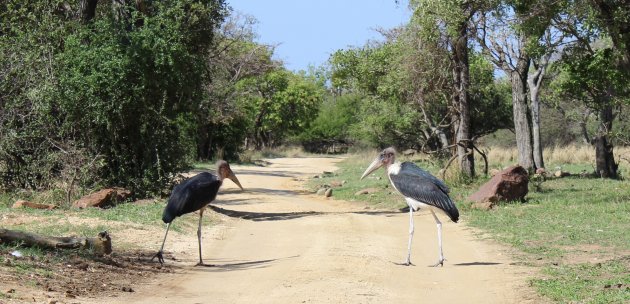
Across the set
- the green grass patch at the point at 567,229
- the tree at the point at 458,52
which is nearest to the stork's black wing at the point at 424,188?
the green grass patch at the point at 567,229

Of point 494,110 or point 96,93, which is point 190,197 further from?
point 494,110

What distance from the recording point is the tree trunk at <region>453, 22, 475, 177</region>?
26.0 meters

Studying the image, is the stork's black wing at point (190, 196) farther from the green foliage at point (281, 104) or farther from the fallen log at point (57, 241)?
the green foliage at point (281, 104)

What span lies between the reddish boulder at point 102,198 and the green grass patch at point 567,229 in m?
7.53

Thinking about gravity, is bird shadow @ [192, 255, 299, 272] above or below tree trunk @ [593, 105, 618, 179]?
below

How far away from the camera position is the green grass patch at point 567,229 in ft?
33.6

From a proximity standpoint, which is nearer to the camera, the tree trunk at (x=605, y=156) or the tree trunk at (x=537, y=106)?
the tree trunk at (x=605, y=156)

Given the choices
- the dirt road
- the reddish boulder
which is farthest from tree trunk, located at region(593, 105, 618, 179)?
the reddish boulder

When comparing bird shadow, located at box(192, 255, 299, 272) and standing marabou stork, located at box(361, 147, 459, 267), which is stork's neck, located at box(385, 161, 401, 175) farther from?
bird shadow, located at box(192, 255, 299, 272)

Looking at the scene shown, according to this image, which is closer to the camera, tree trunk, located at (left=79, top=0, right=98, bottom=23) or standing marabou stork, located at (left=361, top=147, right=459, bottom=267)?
standing marabou stork, located at (left=361, top=147, right=459, bottom=267)

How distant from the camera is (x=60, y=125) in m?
20.7

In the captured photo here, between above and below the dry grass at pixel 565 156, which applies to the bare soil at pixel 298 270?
below

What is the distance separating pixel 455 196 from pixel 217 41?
66.1 ft

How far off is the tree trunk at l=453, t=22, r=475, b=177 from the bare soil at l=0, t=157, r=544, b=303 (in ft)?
27.3
